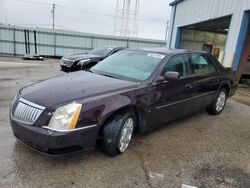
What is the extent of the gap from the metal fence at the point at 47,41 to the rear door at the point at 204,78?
18.8 meters

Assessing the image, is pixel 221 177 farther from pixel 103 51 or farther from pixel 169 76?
pixel 103 51

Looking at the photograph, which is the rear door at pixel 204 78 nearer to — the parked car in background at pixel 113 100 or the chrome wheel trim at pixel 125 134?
the parked car in background at pixel 113 100

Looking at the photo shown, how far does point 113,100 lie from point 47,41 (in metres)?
20.5

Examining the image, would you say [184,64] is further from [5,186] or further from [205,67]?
[5,186]

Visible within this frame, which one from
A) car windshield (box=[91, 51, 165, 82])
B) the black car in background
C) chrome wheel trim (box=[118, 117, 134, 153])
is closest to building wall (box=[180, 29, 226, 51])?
the black car in background

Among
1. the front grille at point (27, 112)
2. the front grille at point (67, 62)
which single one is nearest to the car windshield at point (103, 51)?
the front grille at point (67, 62)

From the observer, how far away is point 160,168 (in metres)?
2.83

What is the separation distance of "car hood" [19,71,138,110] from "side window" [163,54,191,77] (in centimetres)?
89

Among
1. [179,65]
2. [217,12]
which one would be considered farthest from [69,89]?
[217,12]

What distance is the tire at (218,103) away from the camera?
505cm

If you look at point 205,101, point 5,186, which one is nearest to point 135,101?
point 5,186

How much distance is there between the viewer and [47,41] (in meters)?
21.2

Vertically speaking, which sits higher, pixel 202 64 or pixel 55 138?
pixel 202 64

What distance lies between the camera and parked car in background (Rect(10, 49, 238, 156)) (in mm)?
2447
